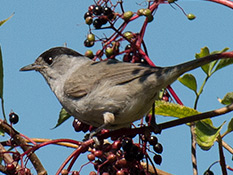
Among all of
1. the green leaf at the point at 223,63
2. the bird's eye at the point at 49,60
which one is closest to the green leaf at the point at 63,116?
the bird's eye at the point at 49,60

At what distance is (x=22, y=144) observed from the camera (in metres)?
2.81

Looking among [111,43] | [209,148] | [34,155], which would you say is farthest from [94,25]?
[209,148]

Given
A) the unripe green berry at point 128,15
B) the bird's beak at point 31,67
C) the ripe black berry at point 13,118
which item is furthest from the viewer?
the bird's beak at point 31,67

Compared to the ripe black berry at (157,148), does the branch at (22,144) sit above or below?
above

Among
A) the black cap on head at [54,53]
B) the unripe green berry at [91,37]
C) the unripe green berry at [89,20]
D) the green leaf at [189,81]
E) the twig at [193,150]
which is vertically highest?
the unripe green berry at [89,20]

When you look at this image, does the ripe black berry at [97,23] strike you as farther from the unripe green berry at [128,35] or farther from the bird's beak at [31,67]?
the bird's beak at [31,67]

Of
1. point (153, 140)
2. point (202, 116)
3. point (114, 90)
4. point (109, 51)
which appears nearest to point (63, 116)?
point (114, 90)

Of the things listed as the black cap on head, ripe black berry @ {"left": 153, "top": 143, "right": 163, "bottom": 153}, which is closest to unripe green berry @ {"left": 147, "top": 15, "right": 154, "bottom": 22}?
ripe black berry @ {"left": 153, "top": 143, "right": 163, "bottom": 153}

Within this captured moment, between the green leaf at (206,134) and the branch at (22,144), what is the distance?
115 centimetres

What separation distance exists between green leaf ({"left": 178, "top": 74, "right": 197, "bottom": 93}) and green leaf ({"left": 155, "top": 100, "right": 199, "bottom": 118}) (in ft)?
1.32

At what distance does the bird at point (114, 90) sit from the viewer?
3.54m

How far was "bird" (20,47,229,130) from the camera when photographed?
354 centimetres

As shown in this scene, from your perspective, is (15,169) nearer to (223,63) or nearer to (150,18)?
(150,18)

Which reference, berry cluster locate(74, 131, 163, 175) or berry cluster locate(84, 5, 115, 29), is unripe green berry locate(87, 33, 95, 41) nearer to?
berry cluster locate(84, 5, 115, 29)
